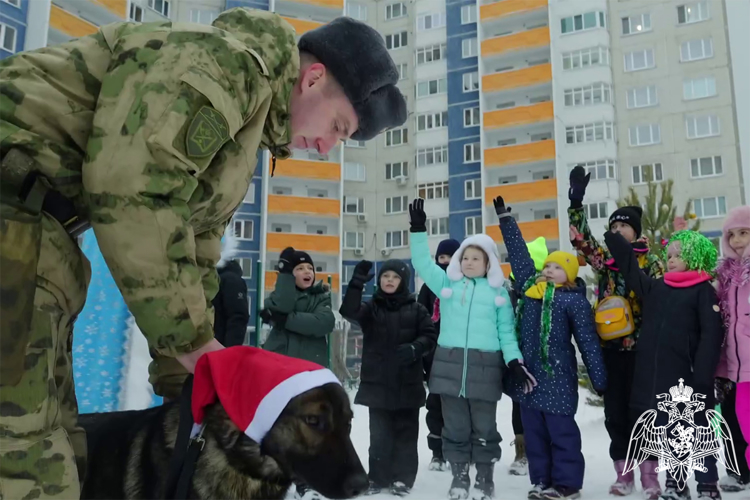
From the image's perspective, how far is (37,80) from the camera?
4.01 ft

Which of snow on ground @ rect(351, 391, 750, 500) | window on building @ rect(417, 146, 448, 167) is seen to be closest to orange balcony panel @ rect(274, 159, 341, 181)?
window on building @ rect(417, 146, 448, 167)

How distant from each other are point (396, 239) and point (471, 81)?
9.24 metres

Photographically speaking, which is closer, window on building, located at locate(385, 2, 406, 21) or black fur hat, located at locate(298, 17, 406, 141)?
black fur hat, located at locate(298, 17, 406, 141)

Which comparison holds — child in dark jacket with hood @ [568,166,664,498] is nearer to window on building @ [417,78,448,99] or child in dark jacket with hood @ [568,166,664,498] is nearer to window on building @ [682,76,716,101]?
window on building @ [682,76,716,101]

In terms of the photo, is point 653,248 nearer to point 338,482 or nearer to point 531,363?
point 531,363

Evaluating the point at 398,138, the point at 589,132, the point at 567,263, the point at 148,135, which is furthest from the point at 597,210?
the point at 148,135

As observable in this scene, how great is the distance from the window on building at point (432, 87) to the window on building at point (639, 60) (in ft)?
29.6

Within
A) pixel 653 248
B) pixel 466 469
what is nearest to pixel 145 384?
pixel 466 469

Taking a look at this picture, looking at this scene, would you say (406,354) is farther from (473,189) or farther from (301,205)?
(301,205)

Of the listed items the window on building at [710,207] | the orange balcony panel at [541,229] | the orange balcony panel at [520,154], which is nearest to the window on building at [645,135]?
the window on building at [710,207]

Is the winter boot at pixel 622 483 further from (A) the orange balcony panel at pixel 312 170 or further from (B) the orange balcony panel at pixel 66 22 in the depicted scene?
(A) the orange balcony panel at pixel 312 170

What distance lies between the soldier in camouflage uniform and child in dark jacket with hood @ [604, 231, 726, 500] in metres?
3.64

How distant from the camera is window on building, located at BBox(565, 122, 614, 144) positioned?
2789cm

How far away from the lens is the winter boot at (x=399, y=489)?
4.37 metres
